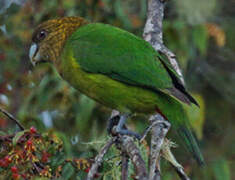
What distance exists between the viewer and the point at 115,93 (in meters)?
2.71

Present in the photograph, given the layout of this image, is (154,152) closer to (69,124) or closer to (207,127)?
(69,124)

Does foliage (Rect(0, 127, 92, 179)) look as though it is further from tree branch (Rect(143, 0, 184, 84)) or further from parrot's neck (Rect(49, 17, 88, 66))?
tree branch (Rect(143, 0, 184, 84))

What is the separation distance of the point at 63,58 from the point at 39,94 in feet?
3.16

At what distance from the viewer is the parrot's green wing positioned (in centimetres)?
272

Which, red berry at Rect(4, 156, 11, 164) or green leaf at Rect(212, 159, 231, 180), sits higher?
red berry at Rect(4, 156, 11, 164)

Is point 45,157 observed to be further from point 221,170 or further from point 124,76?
point 221,170

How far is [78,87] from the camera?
109 inches

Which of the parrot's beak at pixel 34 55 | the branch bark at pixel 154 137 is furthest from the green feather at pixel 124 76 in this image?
the parrot's beak at pixel 34 55

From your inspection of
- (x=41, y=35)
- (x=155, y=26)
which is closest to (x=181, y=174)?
(x=155, y=26)

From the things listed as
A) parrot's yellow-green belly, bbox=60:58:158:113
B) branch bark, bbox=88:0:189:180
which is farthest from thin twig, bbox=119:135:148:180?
parrot's yellow-green belly, bbox=60:58:158:113

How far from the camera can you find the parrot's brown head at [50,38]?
3061mm

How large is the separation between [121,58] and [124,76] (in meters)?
0.15

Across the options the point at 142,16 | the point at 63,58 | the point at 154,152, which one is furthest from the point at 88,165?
the point at 142,16

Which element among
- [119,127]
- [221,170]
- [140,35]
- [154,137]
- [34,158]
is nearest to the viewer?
[34,158]
